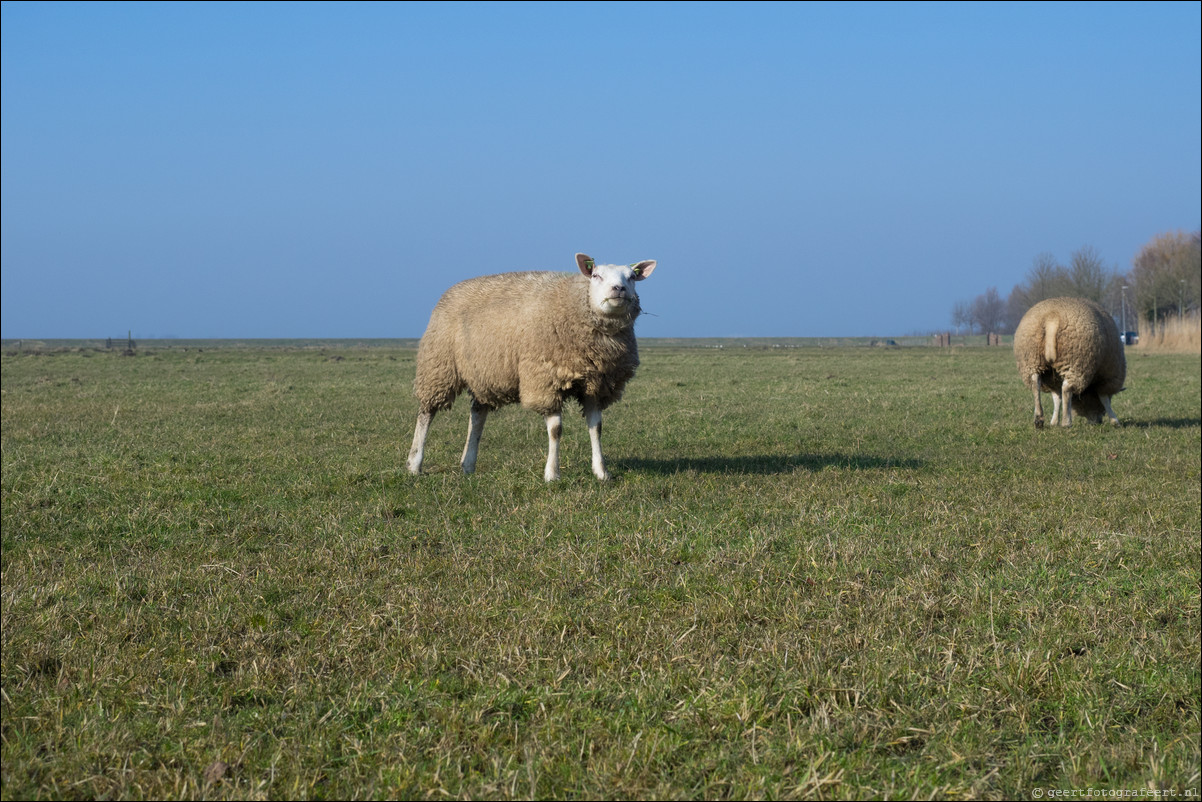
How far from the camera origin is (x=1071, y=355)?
14.9 meters

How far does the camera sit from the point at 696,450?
12.0 meters

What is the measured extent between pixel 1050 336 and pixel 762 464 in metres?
7.14

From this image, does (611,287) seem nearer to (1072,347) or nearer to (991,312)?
(1072,347)

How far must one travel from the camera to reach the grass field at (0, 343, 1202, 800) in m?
3.40

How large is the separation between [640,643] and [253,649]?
1756 mm

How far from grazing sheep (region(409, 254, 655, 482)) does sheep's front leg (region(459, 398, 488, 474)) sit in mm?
12

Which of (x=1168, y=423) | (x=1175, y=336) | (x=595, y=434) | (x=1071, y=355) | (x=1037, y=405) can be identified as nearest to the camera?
(x=595, y=434)

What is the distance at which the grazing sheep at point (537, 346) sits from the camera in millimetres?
9289

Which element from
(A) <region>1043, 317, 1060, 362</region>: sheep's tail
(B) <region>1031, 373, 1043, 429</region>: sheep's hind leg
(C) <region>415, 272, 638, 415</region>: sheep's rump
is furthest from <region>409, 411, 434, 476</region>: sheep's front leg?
(A) <region>1043, 317, 1060, 362</region>: sheep's tail

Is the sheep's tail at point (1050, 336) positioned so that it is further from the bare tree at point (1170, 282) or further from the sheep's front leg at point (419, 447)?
the bare tree at point (1170, 282)

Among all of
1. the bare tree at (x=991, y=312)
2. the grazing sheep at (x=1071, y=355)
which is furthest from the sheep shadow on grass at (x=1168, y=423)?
the bare tree at (x=991, y=312)

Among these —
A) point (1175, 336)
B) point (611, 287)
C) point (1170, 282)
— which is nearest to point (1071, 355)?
point (611, 287)

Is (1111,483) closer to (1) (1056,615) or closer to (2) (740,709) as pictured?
(1) (1056,615)

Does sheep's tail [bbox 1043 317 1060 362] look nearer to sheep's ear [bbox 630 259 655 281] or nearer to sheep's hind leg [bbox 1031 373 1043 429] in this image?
sheep's hind leg [bbox 1031 373 1043 429]
